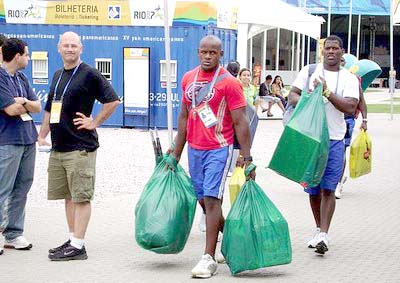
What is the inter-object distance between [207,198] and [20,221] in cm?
185

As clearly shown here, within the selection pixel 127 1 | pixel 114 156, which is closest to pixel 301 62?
pixel 127 1

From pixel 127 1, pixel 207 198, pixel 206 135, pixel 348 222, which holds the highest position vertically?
pixel 127 1

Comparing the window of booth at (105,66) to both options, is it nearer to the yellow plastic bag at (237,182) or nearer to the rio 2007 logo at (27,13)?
the rio 2007 logo at (27,13)

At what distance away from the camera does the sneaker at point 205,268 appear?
23.5ft

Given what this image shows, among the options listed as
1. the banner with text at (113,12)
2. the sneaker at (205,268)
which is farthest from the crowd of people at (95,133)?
the banner with text at (113,12)

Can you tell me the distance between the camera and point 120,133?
20.6 metres

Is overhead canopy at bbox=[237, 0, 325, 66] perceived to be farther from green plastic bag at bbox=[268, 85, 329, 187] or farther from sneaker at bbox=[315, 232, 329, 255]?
green plastic bag at bbox=[268, 85, 329, 187]

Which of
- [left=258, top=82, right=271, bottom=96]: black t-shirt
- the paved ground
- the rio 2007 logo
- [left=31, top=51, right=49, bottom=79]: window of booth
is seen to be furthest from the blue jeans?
[left=258, top=82, right=271, bottom=96]: black t-shirt

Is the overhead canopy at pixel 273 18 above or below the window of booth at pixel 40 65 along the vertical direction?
above

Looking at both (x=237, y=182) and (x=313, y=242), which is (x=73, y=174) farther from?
(x=313, y=242)

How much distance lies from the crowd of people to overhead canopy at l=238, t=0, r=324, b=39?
15.4 m

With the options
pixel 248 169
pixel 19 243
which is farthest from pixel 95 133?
pixel 248 169

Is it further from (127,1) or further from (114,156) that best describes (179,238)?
(127,1)

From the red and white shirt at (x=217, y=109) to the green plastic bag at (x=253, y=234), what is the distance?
43 cm
